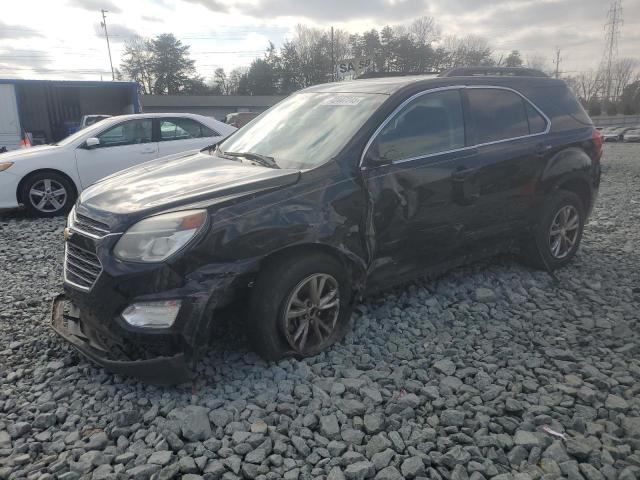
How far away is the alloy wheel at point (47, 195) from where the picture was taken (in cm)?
786

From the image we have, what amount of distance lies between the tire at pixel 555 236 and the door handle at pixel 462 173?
47.0 inches

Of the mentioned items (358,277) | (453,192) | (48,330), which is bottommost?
(48,330)

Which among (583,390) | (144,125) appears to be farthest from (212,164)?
(144,125)

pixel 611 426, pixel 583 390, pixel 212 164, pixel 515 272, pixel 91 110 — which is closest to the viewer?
pixel 611 426

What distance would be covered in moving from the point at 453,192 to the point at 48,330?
10.9ft

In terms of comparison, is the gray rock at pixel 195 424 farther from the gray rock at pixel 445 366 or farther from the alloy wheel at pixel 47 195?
the alloy wheel at pixel 47 195

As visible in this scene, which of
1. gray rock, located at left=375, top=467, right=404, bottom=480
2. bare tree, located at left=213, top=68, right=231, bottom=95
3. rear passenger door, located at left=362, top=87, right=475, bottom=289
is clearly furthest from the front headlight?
bare tree, located at left=213, top=68, right=231, bottom=95

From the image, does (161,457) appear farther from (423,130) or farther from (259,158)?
(423,130)

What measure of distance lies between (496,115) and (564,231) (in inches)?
59.7

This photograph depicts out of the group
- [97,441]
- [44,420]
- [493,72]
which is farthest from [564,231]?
[44,420]

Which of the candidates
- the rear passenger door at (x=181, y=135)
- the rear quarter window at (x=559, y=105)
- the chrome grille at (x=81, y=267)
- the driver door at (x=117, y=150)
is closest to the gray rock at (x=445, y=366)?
the chrome grille at (x=81, y=267)

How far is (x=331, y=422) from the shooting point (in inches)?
112

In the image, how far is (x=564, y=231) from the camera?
16.8 feet

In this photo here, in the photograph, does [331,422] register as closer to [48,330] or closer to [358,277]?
[358,277]
